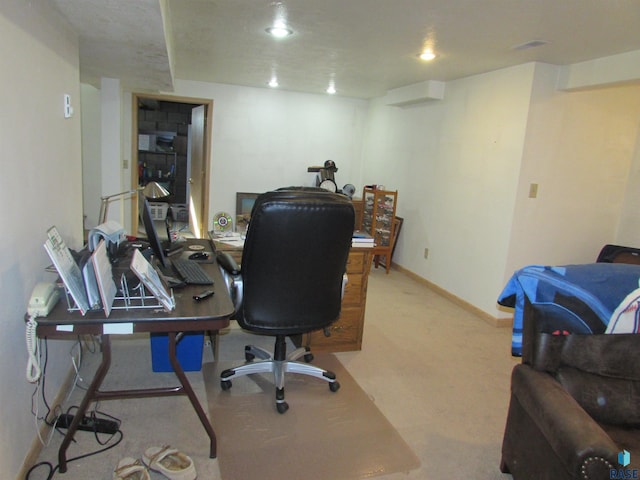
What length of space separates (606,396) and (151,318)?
5.92 feet

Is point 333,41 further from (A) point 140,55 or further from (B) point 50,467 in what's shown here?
(B) point 50,467

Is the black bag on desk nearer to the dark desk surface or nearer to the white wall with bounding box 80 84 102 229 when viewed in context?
the dark desk surface

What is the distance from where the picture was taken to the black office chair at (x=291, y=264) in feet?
6.56

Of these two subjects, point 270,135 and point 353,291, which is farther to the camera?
point 270,135

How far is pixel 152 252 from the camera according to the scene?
8.03ft

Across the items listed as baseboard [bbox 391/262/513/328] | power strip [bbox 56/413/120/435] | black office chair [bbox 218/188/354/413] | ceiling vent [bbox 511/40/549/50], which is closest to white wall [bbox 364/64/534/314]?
baseboard [bbox 391/262/513/328]

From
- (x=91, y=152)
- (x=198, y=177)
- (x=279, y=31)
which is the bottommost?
(x=198, y=177)

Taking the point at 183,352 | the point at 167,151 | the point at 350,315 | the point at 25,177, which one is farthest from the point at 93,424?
the point at 167,151

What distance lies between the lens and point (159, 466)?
1.82 meters

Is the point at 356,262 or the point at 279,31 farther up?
the point at 279,31

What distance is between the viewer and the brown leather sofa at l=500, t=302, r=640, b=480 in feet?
5.42

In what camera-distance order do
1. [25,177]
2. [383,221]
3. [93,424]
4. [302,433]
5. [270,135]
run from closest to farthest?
[25,177] < [93,424] < [302,433] < [383,221] < [270,135]

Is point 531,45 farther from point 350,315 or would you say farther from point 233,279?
point 233,279

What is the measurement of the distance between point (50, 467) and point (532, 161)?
389 cm
